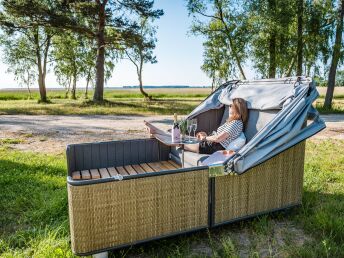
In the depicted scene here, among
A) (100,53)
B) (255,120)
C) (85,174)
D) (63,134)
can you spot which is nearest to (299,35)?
(100,53)

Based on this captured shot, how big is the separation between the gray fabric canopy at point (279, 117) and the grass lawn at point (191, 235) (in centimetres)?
80

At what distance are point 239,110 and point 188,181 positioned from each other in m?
1.64

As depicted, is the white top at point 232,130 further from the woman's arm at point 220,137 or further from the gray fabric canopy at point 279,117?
the gray fabric canopy at point 279,117

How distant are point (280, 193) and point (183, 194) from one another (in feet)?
4.43

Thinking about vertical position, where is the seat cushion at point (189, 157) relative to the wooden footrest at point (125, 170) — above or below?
above

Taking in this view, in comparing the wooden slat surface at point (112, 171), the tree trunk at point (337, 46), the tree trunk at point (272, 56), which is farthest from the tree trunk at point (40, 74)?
the wooden slat surface at point (112, 171)

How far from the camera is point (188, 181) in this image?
10.3 feet

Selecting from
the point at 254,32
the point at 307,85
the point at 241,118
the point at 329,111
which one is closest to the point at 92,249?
the point at 241,118

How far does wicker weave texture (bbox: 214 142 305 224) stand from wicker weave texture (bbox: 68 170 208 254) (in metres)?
0.23

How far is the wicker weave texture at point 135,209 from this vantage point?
109 inches

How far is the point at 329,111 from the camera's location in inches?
695

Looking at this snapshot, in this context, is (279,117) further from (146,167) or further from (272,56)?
(272,56)

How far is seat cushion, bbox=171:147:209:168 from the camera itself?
4027 millimetres

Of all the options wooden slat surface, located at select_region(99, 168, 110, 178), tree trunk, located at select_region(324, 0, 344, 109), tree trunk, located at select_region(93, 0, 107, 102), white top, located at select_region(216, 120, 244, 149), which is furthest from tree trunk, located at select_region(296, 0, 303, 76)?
wooden slat surface, located at select_region(99, 168, 110, 178)
